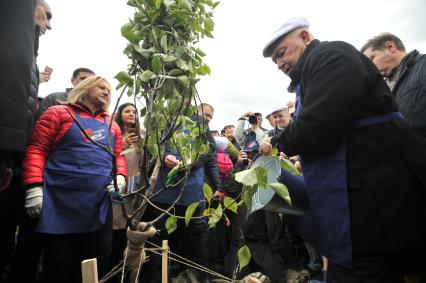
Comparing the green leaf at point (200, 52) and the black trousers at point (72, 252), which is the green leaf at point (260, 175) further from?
the black trousers at point (72, 252)

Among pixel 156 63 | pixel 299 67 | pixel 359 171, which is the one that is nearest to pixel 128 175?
pixel 299 67

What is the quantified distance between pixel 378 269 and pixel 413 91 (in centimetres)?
148

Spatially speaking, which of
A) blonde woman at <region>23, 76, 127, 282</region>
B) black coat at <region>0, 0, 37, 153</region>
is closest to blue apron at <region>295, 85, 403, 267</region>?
black coat at <region>0, 0, 37, 153</region>

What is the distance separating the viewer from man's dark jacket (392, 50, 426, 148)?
1.96 meters

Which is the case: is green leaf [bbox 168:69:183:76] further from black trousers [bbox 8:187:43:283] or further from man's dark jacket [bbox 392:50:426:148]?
man's dark jacket [bbox 392:50:426:148]

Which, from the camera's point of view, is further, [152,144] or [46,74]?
[46,74]

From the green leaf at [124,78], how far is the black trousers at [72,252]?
1.31 metres

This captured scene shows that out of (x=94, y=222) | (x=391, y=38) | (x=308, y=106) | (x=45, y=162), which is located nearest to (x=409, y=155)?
(x=308, y=106)

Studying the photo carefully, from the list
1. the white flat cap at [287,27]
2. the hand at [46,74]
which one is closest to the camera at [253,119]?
the white flat cap at [287,27]

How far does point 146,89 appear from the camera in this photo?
1056 millimetres

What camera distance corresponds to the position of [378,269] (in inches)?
46.7

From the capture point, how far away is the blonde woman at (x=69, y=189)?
175 centimetres

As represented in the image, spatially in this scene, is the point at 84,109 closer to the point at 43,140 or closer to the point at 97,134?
the point at 97,134

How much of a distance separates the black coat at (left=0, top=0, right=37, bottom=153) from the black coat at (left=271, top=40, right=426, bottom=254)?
43.0 inches
